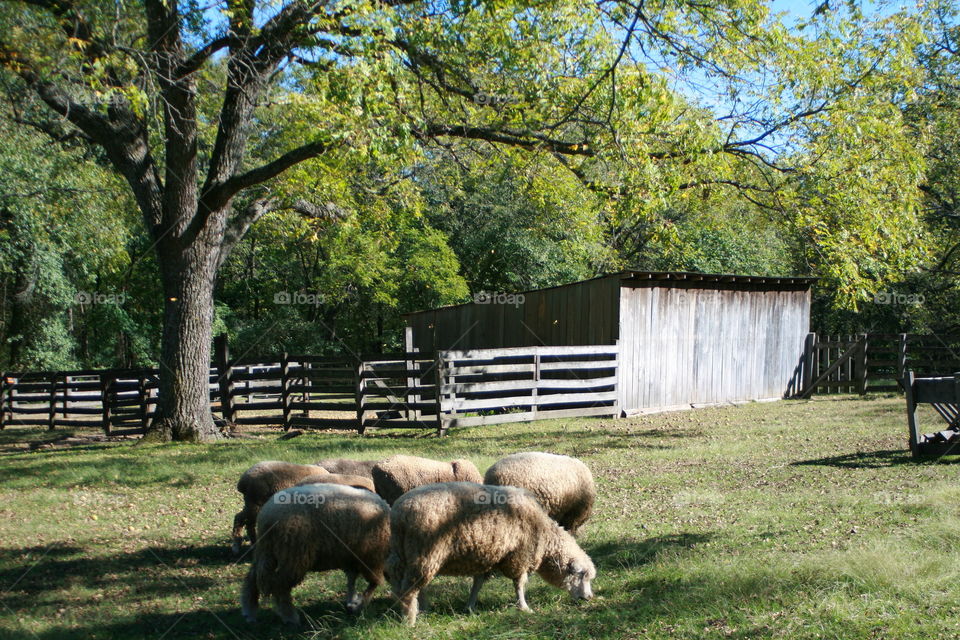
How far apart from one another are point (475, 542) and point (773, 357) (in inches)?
595

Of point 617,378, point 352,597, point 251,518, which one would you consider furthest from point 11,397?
point 352,597

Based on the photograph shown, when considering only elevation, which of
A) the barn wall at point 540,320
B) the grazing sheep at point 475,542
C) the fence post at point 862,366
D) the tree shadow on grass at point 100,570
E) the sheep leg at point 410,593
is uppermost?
the barn wall at point 540,320

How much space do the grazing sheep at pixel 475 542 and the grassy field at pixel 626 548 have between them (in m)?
0.22

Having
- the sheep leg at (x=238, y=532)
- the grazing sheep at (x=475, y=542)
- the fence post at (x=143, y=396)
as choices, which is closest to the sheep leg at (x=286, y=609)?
the grazing sheep at (x=475, y=542)

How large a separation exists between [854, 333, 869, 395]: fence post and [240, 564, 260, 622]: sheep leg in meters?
16.9

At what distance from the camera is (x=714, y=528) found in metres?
6.33

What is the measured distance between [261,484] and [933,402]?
26.4 feet

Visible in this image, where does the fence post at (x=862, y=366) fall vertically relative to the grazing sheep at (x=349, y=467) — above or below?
above

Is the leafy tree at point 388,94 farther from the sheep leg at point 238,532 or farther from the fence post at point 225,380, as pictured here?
the sheep leg at point 238,532

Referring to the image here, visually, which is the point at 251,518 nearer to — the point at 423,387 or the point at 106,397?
the point at 423,387

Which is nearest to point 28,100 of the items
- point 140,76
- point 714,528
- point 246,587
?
point 140,76

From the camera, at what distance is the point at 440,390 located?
43.2ft

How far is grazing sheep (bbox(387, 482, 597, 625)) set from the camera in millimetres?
4535

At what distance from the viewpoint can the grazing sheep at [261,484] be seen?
6305 millimetres
